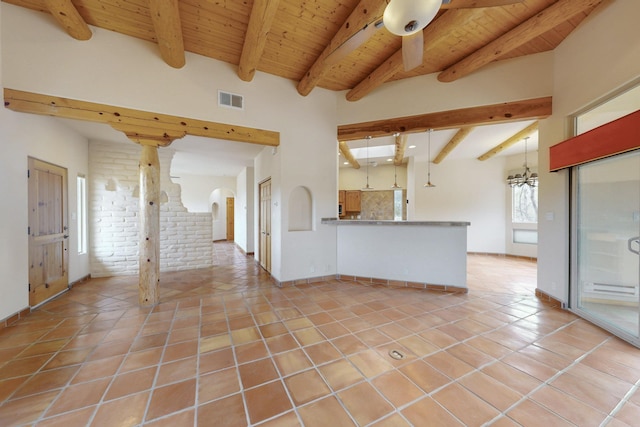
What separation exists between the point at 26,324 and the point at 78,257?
187 cm

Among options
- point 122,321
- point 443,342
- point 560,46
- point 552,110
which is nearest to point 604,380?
point 443,342

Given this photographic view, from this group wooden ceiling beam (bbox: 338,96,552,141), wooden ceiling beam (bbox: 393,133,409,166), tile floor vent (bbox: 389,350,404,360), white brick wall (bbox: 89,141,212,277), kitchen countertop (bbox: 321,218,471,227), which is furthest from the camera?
wooden ceiling beam (bbox: 393,133,409,166)

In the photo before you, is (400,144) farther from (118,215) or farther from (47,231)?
(47,231)

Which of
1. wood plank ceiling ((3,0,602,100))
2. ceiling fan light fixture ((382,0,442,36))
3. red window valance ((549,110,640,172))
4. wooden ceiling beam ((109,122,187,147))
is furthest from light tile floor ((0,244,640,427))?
wood plank ceiling ((3,0,602,100))

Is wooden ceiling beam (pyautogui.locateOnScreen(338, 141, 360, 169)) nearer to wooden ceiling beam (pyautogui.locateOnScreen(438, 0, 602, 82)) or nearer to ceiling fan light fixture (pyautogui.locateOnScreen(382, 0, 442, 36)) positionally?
wooden ceiling beam (pyautogui.locateOnScreen(438, 0, 602, 82))

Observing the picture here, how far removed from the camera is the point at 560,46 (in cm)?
324

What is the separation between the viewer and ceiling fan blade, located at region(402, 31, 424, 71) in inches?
72.4

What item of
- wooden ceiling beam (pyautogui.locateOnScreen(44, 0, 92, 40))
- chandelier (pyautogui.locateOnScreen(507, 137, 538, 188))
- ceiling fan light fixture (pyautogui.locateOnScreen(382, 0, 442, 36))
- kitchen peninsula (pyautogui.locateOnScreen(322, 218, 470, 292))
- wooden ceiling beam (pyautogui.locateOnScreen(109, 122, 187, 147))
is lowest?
kitchen peninsula (pyautogui.locateOnScreen(322, 218, 470, 292))

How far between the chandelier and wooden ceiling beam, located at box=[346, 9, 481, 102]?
14.7 ft

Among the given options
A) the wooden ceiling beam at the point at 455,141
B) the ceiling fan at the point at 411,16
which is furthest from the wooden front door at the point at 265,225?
the wooden ceiling beam at the point at 455,141

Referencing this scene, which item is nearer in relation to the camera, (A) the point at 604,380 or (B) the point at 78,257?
(A) the point at 604,380

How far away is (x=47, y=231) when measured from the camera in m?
3.38

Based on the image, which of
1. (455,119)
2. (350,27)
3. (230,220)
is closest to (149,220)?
(350,27)

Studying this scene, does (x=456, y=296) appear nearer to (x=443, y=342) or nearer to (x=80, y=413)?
(x=443, y=342)
